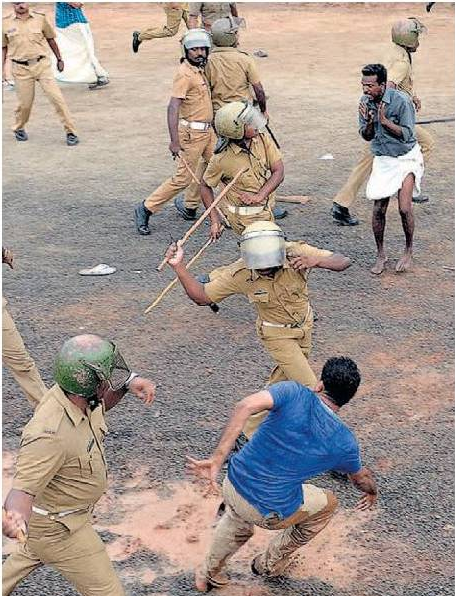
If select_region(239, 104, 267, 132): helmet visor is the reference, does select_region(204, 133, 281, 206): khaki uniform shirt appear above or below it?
below

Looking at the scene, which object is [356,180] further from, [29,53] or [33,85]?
[29,53]

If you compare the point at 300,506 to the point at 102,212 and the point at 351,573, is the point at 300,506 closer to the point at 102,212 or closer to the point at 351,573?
the point at 351,573

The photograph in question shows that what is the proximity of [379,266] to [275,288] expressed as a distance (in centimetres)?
317

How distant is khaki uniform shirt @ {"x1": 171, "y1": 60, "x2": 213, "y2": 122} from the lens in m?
9.79

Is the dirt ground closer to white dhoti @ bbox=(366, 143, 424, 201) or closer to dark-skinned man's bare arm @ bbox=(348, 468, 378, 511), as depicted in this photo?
dark-skinned man's bare arm @ bbox=(348, 468, 378, 511)

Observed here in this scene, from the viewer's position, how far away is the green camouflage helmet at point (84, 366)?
15.1ft

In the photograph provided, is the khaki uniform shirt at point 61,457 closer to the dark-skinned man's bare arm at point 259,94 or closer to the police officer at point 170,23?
the dark-skinned man's bare arm at point 259,94

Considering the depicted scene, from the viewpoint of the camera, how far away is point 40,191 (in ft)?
38.5

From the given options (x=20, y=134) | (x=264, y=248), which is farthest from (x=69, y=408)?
(x=20, y=134)

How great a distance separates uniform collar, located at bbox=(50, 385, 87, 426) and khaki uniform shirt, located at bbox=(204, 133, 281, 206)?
380cm

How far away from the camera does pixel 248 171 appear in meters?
8.09

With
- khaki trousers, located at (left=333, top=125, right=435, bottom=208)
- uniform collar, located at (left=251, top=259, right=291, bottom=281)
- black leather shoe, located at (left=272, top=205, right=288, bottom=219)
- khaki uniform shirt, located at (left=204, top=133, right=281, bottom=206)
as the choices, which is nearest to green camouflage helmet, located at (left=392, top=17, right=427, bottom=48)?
khaki trousers, located at (left=333, top=125, right=435, bottom=208)

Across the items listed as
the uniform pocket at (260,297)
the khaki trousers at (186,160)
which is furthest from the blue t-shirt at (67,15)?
the uniform pocket at (260,297)

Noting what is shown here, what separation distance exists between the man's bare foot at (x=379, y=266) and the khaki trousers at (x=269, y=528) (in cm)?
416
